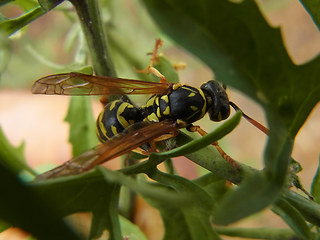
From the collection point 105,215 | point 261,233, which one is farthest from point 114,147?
point 261,233

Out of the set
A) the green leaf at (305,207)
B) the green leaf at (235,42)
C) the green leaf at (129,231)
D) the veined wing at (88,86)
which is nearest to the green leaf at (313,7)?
the green leaf at (235,42)

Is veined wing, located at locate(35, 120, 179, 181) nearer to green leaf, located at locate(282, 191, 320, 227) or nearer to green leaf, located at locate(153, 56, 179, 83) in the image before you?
green leaf, located at locate(153, 56, 179, 83)

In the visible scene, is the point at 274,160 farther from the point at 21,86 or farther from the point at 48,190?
the point at 21,86

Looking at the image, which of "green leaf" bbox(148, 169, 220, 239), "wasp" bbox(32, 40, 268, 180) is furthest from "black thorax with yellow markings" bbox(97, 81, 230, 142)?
"green leaf" bbox(148, 169, 220, 239)

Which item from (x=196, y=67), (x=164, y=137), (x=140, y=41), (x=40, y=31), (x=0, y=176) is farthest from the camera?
(x=40, y=31)

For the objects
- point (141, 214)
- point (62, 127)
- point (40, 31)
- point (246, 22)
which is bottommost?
point (141, 214)

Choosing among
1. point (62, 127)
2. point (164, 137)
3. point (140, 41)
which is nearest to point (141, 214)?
point (164, 137)

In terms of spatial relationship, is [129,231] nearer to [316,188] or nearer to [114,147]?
[114,147]
